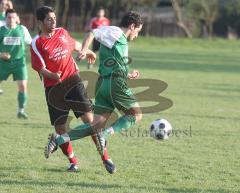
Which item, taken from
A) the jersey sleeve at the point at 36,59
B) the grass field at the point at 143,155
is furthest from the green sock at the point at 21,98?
the jersey sleeve at the point at 36,59

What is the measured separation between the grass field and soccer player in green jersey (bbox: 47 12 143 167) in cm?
44

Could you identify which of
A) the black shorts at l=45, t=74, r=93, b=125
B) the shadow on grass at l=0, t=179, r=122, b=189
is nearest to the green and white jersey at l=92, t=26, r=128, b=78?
the black shorts at l=45, t=74, r=93, b=125

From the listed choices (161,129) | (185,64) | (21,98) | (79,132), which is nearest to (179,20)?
(185,64)

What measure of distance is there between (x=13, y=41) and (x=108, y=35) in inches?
174

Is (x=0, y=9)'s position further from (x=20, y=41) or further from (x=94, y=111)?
(x=94, y=111)

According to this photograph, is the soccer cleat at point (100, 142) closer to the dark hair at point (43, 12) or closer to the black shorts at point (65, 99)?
the black shorts at point (65, 99)

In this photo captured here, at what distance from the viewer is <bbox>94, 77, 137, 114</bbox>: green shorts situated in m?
7.24

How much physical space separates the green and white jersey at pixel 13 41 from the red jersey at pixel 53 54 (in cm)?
397

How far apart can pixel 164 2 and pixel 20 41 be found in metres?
49.8

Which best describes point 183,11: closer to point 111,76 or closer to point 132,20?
point 132,20

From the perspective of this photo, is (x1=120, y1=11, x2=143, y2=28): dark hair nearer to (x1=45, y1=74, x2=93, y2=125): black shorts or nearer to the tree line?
(x1=45, y1=74, x2=93, y2=125): black shorts

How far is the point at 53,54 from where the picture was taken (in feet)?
23.4

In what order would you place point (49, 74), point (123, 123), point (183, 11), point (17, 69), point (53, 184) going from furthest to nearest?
point (183, 11), point (17, 69), point (123, 123), point (49, 74), point (53, 184)

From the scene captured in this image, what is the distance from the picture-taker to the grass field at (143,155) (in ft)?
21.5
